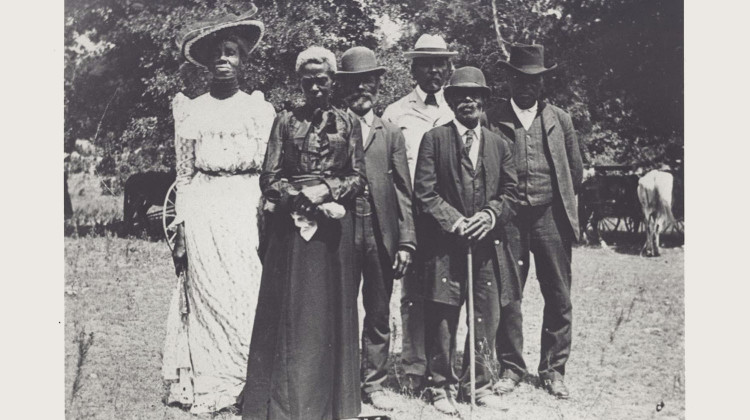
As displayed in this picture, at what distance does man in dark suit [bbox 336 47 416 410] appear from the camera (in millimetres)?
4430

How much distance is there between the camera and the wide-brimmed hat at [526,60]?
15.8 ft

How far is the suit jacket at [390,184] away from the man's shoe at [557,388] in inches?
54.7

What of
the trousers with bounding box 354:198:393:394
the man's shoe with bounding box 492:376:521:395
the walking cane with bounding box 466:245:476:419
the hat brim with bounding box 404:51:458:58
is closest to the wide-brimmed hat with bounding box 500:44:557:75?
the hat brim with bounding box 404:51:458:58

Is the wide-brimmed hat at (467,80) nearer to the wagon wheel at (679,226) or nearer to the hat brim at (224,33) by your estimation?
the hat brim at (224,33)

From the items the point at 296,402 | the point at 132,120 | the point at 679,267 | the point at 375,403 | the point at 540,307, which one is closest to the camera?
the point at 296,402

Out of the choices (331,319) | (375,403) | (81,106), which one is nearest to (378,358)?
(375,403)

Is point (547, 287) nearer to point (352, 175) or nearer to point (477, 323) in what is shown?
point (477, 323)

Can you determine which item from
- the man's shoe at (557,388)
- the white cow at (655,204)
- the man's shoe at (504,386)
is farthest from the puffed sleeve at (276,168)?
the white cow at (655,204)

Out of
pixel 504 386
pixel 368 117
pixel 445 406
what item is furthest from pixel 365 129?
pixel 504 386

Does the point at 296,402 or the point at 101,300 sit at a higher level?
the point at 101,300

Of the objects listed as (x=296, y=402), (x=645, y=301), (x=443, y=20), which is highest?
(x=443, y=20)

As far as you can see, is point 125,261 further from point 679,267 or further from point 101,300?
point 679,267

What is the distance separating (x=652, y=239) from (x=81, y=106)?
14.5ft

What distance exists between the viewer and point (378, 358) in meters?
4.60
